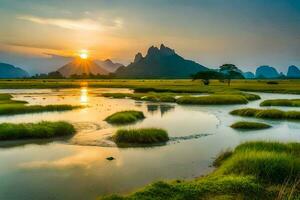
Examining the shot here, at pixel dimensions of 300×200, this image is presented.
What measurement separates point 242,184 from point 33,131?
18.0m

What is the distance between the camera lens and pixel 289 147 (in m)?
19.5

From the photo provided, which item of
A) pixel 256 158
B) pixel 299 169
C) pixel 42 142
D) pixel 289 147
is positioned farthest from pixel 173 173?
pixel 42 142

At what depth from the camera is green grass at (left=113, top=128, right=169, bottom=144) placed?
24.5 m

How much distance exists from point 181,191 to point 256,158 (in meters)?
4.46

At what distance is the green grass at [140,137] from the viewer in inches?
963

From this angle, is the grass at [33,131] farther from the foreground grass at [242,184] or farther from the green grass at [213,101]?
the green grass at [213,101]

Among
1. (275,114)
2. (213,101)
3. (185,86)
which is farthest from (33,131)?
(185,86)

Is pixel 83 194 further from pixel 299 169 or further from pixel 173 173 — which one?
pixel 299 169

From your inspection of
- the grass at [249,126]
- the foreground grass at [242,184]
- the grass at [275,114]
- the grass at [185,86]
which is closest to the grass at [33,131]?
the grass at [249,126]

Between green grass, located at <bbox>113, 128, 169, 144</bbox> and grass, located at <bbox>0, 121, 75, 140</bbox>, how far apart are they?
4762mm

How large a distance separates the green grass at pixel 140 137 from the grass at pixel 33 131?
15.6 feet

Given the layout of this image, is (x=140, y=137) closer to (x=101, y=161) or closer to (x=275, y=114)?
A: (x=101, y=161)

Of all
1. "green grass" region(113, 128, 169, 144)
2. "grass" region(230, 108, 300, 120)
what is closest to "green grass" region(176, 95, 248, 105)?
"grass" region(230, 108, 300, 120)

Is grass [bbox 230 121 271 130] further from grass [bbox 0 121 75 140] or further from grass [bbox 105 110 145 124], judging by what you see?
grass [bbox 0 121 75 140]
